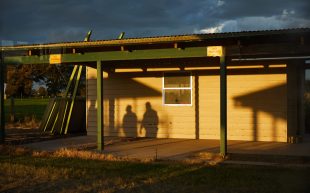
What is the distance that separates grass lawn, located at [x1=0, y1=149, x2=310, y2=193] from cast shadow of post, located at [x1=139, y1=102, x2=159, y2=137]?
5324 millimetres

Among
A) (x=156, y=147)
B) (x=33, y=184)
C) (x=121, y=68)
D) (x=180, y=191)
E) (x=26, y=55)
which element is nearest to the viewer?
(x=180, y=191)

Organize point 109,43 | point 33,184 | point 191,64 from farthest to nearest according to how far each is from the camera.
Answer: point 191,64 → point 109,43 → point 33,184

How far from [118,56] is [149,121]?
13.5ft

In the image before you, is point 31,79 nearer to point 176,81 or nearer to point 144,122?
point 144,122

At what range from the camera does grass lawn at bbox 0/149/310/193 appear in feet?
25.7

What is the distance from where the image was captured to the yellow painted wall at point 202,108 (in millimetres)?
14258

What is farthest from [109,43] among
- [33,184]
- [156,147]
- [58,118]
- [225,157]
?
[58,118]

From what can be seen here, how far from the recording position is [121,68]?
53.8 ft

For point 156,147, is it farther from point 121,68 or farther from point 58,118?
point 58,118

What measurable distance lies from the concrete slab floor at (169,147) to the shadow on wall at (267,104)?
2.47 feet

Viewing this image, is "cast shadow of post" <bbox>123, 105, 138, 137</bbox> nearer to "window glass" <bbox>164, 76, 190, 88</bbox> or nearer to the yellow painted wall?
the yellow painted wall

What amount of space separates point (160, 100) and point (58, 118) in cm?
407

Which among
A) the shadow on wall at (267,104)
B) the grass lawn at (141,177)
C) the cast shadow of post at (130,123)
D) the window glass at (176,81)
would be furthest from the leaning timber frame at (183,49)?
the cast shadow of post at (130,123)

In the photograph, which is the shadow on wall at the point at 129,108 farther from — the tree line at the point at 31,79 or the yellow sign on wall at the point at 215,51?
the tree line at the point at 31,79
